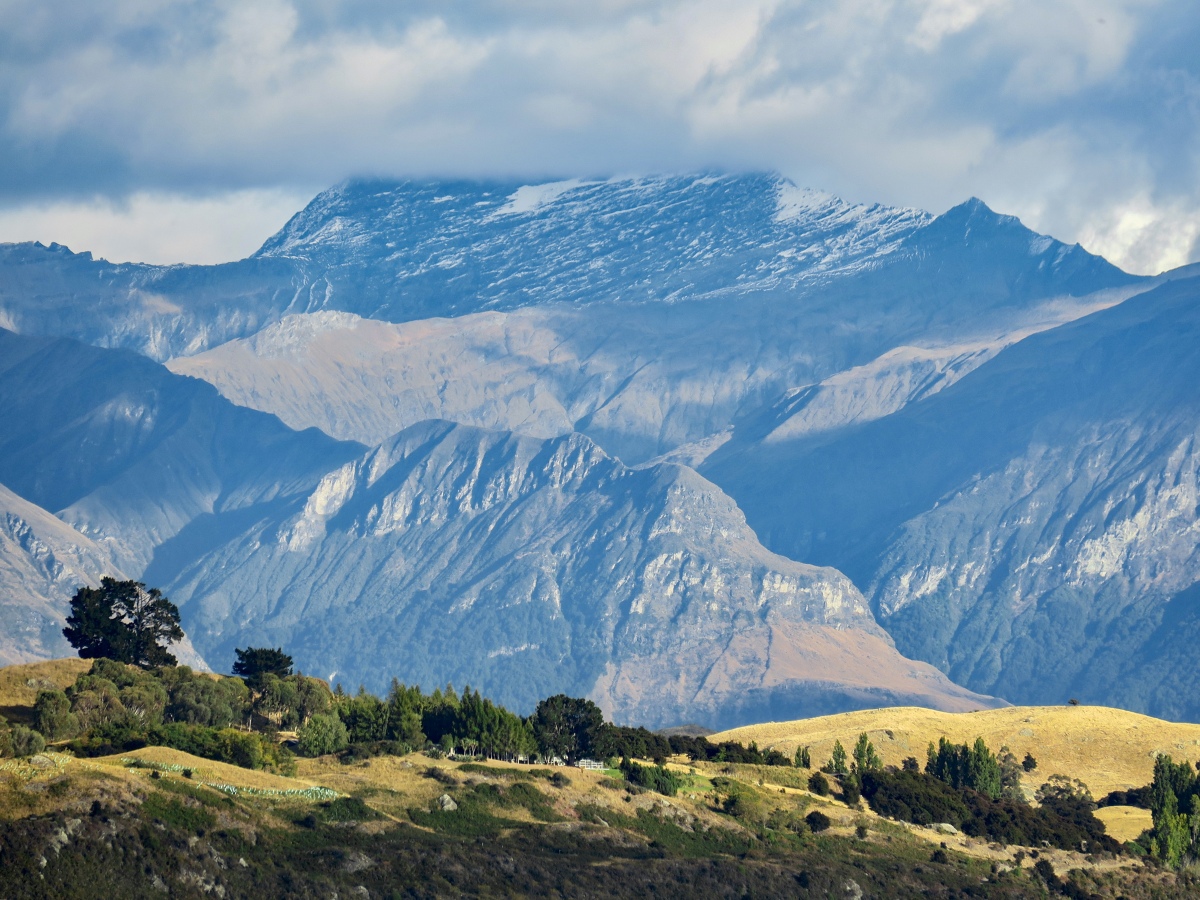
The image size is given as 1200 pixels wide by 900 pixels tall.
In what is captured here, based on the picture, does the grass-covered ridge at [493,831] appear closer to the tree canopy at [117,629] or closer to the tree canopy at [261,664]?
the tree canopy at [261,664]

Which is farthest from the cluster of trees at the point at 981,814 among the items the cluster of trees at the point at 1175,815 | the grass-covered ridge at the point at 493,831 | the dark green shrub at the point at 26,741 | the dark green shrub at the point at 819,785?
the dark green shrub at the point at 26,741

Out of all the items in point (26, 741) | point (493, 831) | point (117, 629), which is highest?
point (117, 629)

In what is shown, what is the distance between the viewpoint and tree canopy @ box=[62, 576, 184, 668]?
628 feet

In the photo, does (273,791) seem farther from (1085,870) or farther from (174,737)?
(1085,870)

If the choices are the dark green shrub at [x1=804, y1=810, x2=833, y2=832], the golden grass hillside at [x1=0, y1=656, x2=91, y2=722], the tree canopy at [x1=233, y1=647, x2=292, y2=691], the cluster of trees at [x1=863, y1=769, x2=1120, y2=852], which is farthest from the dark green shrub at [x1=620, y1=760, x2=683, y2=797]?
the golden grass hillside at [x1=0, y1=656, x2=91, y2=722]

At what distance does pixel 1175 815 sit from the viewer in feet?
575

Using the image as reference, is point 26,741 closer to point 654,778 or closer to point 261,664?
point 654,778

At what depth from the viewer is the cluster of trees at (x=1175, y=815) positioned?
169 m

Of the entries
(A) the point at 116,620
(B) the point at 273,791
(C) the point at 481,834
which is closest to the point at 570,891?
(C) the point at 481,834

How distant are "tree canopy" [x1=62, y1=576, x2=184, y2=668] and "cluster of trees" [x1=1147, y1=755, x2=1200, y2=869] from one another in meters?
90.5

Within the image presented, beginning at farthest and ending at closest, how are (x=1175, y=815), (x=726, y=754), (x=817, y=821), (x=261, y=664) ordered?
1. (x=261, y=664)
2. (x=726, y=754)
3. (x=1175, y=815)
4. (x=817, y=821)

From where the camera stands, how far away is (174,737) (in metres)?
148

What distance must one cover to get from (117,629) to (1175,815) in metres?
97.7

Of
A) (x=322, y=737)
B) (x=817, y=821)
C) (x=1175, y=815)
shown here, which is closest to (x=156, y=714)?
(x=322, y=737)
